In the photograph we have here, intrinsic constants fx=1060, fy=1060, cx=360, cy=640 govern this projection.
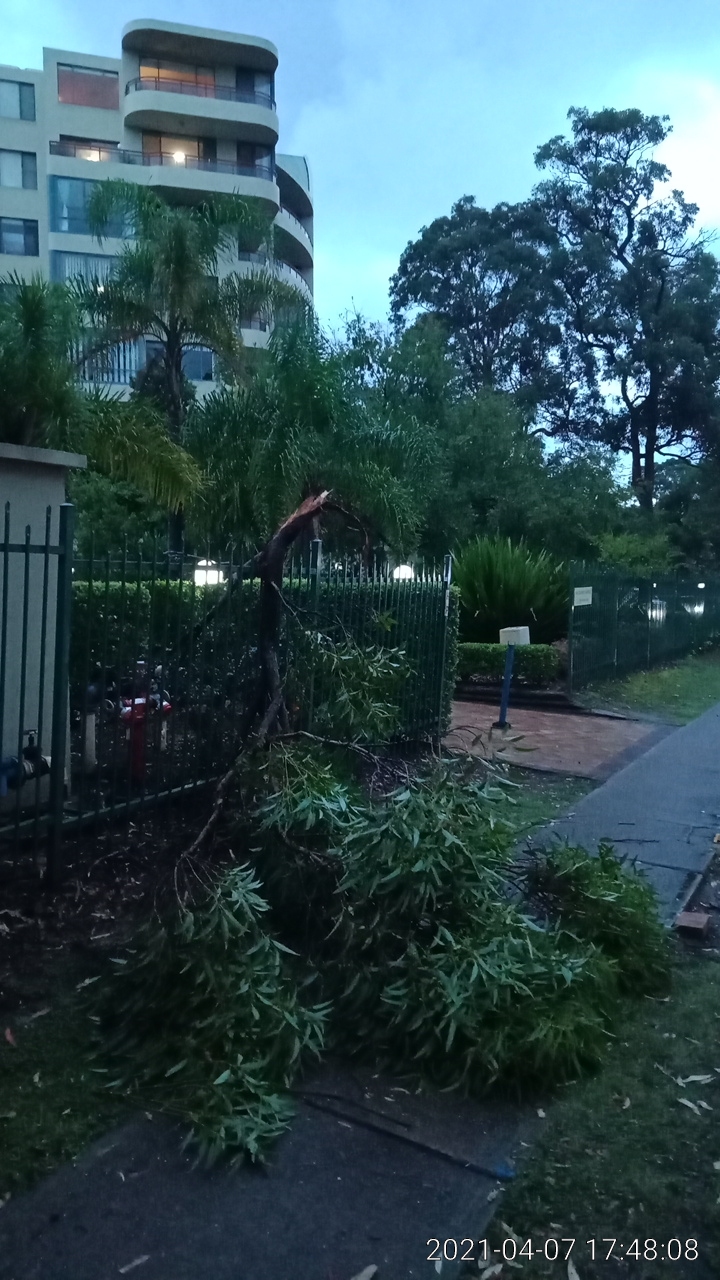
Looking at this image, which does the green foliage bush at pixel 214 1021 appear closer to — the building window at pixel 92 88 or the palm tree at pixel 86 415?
the palm tree at pixel 86 415

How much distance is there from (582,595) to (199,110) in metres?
27.1

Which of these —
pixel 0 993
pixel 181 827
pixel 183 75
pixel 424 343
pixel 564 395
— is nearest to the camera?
pixel 0 993

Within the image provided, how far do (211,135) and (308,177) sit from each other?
5.57 m

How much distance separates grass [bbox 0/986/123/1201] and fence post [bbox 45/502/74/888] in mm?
1087

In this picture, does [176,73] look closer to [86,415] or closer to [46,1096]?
[86,415]

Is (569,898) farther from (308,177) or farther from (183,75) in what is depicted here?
(308,177)

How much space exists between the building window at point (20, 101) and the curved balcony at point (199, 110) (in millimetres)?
2889

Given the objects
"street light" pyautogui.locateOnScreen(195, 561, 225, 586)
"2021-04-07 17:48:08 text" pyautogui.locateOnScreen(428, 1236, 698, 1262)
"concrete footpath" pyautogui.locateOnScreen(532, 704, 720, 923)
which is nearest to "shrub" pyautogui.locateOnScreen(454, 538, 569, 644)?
"concrete footpath" pyautogui.locateOnScreen(532, 704, 720, 923)

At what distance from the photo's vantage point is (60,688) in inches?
215

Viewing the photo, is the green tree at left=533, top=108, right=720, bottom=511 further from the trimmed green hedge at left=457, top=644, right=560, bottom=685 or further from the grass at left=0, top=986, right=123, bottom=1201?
the grass at left=0, top=986, right=123, bottom=1201

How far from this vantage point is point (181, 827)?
6352 millimetres

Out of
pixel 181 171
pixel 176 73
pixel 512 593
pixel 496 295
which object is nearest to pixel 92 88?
pixel 176 73

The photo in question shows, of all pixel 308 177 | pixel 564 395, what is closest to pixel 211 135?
pixel 308 177

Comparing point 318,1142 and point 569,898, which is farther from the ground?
point 569,898
